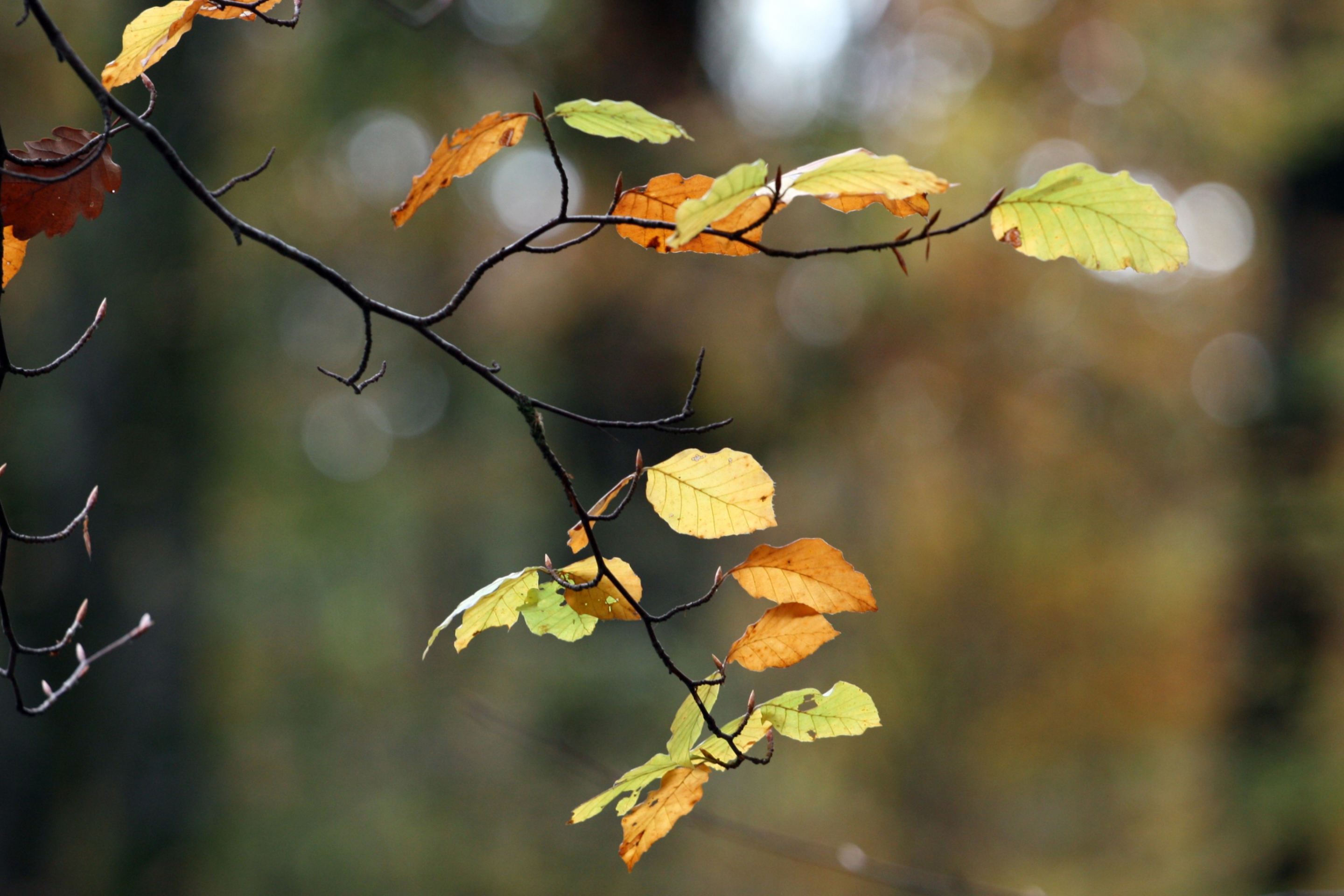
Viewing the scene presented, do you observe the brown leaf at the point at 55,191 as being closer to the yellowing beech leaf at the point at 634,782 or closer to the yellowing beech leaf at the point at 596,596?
the yellowing beech leaf at the point at 596,596

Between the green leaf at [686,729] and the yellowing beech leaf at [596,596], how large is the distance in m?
0.08

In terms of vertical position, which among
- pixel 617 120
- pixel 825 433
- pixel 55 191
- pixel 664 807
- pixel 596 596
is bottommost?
pixel 825 433

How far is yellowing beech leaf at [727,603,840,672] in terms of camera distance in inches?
24.5

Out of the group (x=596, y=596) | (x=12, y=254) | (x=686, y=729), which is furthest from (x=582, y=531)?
(x=12, y=254)

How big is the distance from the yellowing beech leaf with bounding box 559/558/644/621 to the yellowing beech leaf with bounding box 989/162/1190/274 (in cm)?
35

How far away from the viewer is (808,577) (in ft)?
2.03

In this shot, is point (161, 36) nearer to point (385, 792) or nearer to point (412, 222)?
point (412, 222)

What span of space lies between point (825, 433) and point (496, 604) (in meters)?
3.57

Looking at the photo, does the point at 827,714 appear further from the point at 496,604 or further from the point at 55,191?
the point at 55,191

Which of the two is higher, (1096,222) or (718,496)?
(1096,222)

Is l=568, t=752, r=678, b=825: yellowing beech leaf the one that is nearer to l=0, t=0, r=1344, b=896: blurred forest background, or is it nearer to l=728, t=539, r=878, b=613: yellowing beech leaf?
l=728, t=539, r=878, b=613: yellowing beech leaf

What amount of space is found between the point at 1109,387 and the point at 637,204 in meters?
3.93

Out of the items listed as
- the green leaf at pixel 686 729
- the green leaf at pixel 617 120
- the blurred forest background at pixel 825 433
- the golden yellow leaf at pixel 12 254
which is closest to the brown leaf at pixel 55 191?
the golden yellow leaf at pixel 12 254

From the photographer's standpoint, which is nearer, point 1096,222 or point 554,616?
point 1096,222
